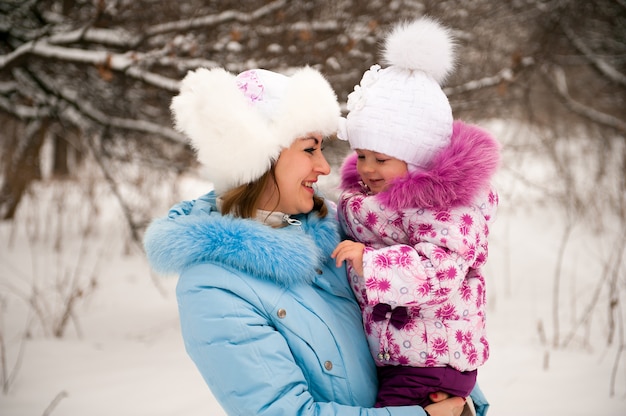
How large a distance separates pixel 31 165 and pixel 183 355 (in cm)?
344

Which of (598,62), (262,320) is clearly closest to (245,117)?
(262,320)

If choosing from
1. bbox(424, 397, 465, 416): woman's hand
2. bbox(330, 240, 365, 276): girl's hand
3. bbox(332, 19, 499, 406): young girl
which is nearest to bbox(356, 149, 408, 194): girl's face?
bbox(332, 19, 499, 406): young girl

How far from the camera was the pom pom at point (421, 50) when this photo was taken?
1891 millimetres

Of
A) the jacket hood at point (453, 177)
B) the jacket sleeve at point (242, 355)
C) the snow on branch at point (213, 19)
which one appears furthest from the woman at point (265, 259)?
the snow on branch at point (213, 19)

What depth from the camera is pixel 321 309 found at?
169cm

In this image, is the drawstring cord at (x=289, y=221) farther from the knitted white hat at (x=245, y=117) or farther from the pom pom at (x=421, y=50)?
the pom pom at (x=421, y=50)

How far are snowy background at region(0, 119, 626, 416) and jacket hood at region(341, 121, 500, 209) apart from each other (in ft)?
6.73

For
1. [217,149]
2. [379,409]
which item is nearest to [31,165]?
[217,149]

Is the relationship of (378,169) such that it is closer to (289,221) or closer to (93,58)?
(289,221)

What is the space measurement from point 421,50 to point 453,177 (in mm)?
483

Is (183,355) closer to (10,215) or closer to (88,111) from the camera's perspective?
(88,111)

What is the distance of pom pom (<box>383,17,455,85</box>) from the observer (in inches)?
74.4

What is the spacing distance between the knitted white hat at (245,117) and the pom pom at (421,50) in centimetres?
32

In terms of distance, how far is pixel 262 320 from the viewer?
1.55m
